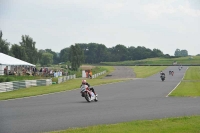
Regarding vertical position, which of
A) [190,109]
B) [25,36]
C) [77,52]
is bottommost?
[190,109]

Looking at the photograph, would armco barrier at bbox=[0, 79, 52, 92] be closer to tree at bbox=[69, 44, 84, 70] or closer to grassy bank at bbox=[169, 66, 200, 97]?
grassy bank at bbox=[169, 66, 200, 97]

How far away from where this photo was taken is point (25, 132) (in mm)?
10422

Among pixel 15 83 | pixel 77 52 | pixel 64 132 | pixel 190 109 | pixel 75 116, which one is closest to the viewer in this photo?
pixel 64 132

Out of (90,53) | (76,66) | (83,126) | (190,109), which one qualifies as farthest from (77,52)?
(90,53)

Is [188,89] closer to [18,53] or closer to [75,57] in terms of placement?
[75,57]

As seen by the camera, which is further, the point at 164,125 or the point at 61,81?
the point at 61,81

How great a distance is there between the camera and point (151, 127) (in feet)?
36.9

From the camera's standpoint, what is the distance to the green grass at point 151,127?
1060 cm

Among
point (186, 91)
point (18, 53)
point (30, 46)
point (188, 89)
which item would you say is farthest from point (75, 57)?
point (186, 91)

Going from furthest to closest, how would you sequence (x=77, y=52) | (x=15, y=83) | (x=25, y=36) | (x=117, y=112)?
(x=25, y=36), (x=77, y=52), (x=15, y=83), (x=117, y=112)

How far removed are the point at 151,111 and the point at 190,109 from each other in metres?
2.26

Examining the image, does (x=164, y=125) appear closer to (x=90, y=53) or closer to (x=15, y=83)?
(x=15, y=83)

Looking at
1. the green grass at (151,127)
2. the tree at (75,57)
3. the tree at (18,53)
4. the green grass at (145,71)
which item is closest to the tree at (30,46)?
the tree at (18,53)

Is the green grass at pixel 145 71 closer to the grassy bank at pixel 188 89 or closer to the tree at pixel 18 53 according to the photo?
the grassy bank at pixel 188 89
